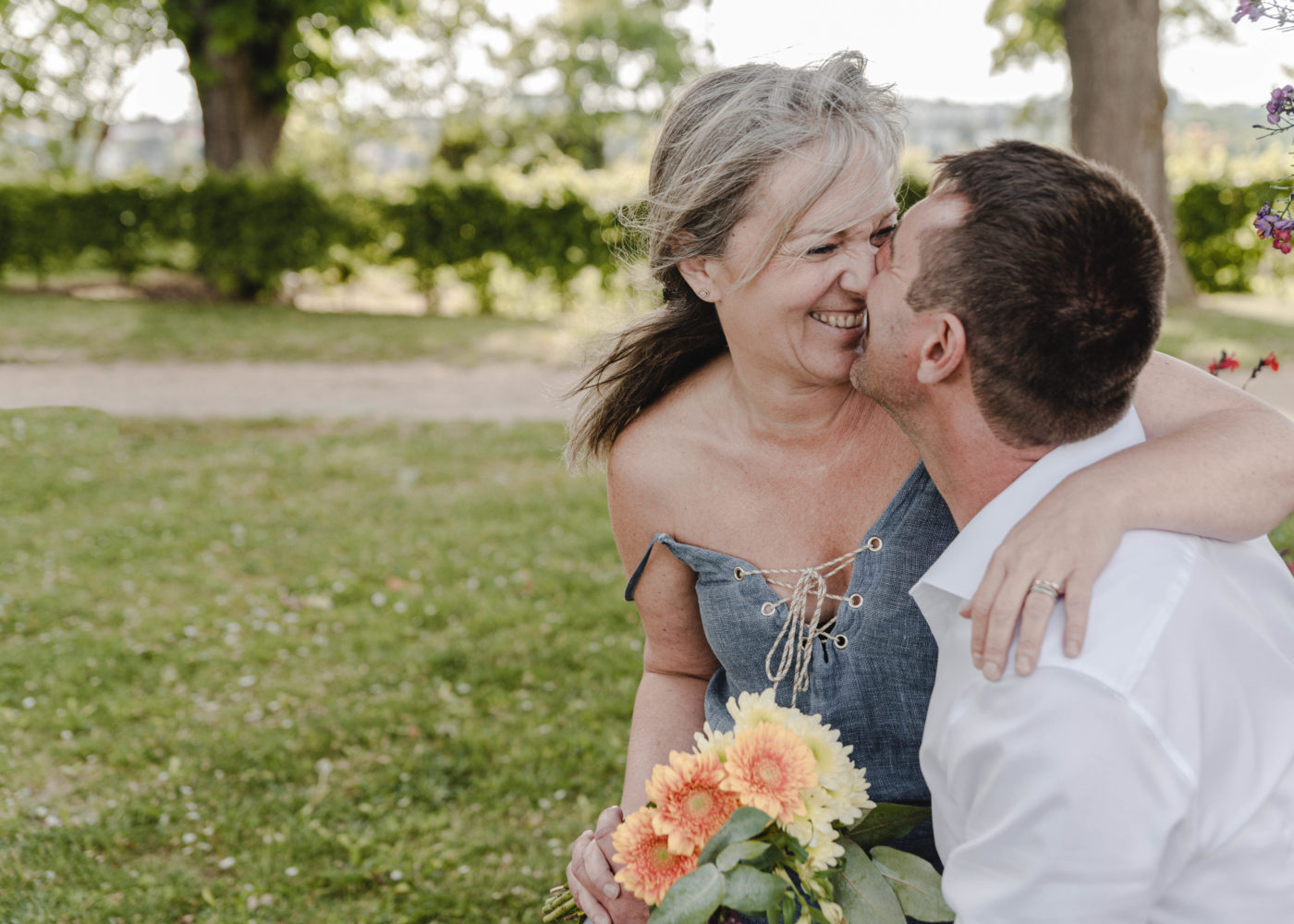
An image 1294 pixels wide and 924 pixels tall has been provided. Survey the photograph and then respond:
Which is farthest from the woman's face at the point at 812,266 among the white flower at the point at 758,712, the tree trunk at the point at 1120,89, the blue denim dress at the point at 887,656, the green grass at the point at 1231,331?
the tree trunk at the point at 1120,89

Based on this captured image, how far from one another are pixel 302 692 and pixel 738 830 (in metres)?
3.69

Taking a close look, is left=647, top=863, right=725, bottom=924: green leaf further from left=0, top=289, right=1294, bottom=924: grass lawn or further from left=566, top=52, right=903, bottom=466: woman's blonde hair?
left=0, top=289, right=1294, bottom=924: grass lawn

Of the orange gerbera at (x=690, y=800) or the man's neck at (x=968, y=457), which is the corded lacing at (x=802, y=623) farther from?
the orange gerbera at (x=690, y=800)

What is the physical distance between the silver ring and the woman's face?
917 millimetres

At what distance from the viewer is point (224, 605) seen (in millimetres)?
5676

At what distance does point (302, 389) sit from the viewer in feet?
37.4

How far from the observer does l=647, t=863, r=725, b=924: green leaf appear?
1.48 m

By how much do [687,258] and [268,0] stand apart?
16.9 metres

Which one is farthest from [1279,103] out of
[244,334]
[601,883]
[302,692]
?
[244,334]

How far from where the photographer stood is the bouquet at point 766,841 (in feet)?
4.95

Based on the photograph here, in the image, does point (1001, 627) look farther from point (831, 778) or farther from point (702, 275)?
point (702, 275)

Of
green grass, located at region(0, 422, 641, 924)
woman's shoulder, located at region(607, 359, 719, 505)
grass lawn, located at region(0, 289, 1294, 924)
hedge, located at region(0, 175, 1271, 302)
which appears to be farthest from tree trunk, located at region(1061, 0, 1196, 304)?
woman's shoulder, located at region(607, 359, 719, 505)

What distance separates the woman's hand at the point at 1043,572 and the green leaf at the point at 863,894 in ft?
1.48

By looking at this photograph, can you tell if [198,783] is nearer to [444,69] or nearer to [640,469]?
[640,469]
